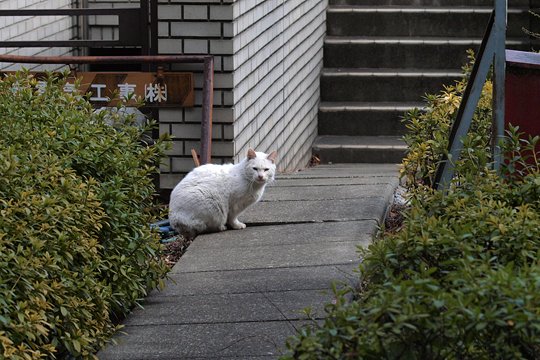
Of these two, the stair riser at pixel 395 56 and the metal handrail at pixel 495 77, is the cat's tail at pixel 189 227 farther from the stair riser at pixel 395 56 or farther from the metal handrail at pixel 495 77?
the stair riser at pixel 395 56

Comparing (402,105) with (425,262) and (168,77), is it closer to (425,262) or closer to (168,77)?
(168,77)

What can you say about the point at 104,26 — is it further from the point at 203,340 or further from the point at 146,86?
the point at 203,340

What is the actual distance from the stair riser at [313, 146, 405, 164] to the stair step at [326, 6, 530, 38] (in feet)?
7.41

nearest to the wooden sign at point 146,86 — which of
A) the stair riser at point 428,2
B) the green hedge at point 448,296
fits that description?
the green hedge at point 448,296

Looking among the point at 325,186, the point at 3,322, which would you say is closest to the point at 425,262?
the point at 3,322

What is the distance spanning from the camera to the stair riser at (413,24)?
46.8 feet

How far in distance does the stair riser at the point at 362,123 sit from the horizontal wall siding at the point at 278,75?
236 mm

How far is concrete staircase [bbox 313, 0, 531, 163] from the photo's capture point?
44.4ft

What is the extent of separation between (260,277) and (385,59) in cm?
829

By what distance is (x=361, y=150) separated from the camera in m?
13.0

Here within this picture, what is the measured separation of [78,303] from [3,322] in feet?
2.42

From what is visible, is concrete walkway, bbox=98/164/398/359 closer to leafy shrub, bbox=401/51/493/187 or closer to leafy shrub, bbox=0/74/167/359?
leafy shrub, bbox=0/74/167/359

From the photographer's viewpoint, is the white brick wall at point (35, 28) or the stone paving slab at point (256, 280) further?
the white brick wall at point (35, 28)

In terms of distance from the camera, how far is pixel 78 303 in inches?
199
